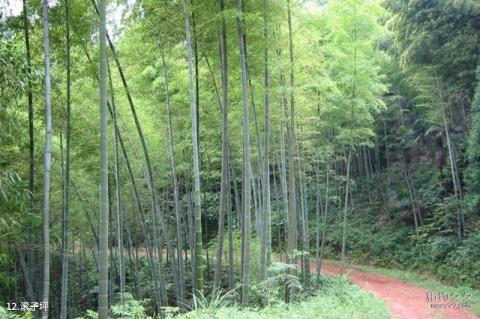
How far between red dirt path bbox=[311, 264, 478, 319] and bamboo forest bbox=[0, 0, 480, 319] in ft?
0.26

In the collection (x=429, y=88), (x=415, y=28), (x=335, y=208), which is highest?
(x=415, y=28)

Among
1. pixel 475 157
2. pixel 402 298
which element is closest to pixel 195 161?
pixel 402 298

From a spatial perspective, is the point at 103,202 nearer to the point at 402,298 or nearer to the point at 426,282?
the point at 402,298

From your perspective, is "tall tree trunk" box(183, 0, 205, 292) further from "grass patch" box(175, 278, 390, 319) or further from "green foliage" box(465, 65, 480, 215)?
"green foliage" box(465, 65, 480, 215)

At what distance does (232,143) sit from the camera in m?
9.74

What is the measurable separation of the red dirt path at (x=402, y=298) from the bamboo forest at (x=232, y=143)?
79 millimetres

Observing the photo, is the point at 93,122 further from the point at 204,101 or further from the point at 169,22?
the point at 169,22

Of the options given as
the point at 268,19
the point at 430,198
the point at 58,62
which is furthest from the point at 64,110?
the point at 430,198

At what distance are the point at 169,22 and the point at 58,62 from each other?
6.18ft

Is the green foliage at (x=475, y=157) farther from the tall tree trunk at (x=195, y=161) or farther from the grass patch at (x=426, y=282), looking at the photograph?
the tall tree trunk at (x=195, y=161)

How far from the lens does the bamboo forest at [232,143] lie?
539 centimetres

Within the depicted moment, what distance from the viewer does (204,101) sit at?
339 inches

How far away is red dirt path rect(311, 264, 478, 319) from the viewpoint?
→ 24.4 ft

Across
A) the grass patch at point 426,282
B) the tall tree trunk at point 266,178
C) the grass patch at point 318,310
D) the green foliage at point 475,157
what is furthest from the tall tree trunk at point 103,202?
the green foliage at point 475,157
